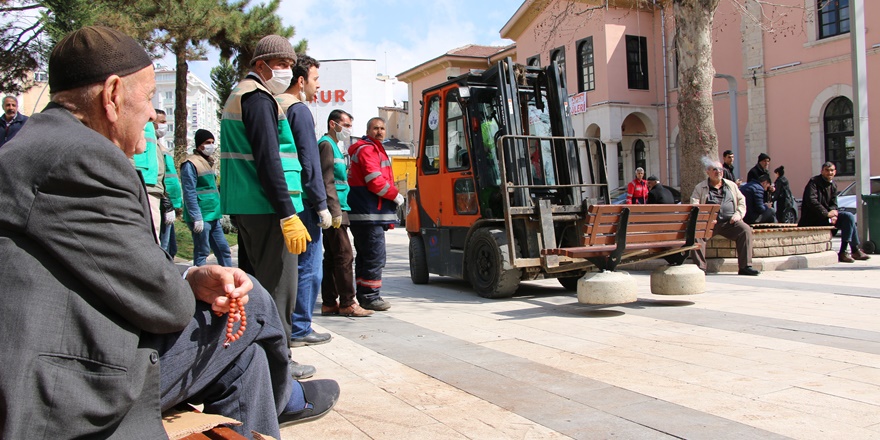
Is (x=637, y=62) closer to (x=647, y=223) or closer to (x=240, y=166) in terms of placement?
(x=647, y=223)

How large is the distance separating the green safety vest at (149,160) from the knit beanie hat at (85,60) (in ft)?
13.0

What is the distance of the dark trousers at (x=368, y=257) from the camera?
6676mm

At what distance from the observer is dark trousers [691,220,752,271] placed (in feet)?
30.7

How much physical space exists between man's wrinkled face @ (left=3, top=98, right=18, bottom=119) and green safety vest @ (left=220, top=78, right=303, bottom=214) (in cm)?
381

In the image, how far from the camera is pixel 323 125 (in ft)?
229

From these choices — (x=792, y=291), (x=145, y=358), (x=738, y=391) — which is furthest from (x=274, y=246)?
(x=792, y=291)

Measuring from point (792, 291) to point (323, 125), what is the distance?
2549 inches

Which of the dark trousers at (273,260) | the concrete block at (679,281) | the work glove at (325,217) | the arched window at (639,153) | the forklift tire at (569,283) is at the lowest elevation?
the forklift tire at (569,283)

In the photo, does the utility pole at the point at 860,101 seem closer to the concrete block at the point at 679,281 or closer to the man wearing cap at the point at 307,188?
the concrete block at the point at 679,281

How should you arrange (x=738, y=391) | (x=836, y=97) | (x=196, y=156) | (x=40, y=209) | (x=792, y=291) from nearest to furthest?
1. (x=40, y=209)
2. (x=738, y=391)
3. (x=792, y=291)
4. (x=196, y=156)
5. (x=836, y=97)

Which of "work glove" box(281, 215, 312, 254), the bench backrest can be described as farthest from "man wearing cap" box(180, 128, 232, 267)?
"work glove" box(281, 215, 312, 254)

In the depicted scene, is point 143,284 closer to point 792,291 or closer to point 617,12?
point 792,291

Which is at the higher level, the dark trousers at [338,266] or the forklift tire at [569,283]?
the dark trousers at [338,266]

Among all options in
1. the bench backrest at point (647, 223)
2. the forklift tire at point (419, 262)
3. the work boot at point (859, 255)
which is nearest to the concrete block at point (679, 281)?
the bench backrest at point (647, 223)
